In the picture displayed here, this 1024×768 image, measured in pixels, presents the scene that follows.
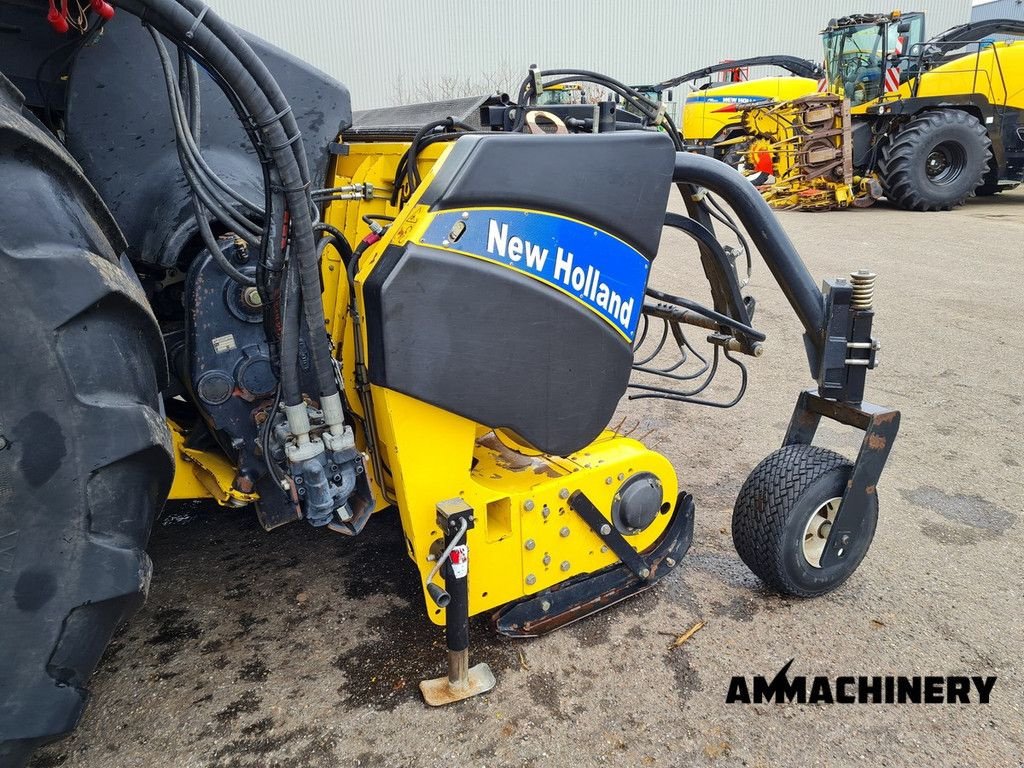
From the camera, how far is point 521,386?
178cm

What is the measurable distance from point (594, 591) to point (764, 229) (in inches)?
45.4

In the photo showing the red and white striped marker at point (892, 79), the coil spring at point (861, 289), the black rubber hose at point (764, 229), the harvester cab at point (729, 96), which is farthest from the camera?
the harvester cab at point (729, 96)

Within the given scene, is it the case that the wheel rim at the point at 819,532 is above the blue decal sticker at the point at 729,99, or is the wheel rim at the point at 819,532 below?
below

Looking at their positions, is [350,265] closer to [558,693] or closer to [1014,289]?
[558,693]

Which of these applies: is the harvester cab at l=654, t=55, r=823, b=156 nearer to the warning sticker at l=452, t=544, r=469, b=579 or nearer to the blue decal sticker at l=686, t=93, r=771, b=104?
the blue decal sticker at l=686, t=93, r=771, b=104

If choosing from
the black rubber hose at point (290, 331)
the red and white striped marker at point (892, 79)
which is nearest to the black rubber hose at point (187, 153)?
the black rubber hose at point (290, 331)

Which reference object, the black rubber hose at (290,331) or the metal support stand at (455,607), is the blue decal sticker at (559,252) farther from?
the metal support stand at (455,607)

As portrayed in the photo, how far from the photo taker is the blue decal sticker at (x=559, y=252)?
1627mm

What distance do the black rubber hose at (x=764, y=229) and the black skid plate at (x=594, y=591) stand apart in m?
0.69

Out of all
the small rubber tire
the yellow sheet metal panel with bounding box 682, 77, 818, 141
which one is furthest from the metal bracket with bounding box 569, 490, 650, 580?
the yellow sheet metal panel with bounding box 682, 77, 818, 141

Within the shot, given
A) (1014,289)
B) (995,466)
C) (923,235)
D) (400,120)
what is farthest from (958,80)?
(400,120)

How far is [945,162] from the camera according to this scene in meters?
10.6

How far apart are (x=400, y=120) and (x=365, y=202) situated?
2.14 feet

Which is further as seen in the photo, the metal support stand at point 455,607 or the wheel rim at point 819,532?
the wheel rim at point 819,532
